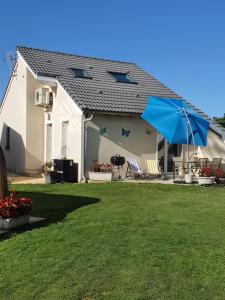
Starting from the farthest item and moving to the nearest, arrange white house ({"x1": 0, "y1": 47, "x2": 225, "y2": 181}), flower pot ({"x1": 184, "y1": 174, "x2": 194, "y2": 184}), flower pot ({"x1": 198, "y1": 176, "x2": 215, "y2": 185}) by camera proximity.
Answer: white house ({"x1": 0, "y1": 47, "x2": 225, "y2": 181})
flower pot ({"x1": 184, "y1": 174, "x2": 194, "y2": 184})
flower pot ({"x1": 198, "y1": 176, "x2": 215, "y2": 185})

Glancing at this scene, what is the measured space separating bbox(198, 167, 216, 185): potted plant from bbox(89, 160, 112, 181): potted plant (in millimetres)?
3552

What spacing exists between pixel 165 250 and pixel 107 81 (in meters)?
15.9

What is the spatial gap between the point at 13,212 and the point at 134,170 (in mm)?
10866

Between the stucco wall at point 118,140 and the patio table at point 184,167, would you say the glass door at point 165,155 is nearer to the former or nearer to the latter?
the stucco wall at point 118,140

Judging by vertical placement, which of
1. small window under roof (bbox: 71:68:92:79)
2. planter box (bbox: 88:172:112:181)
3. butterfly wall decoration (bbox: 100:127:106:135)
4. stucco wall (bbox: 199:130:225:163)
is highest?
small window under roof (bbox: 71:68:92:79)

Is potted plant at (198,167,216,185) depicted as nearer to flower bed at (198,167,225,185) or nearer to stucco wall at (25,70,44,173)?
flower bed at (198,167,225,185)

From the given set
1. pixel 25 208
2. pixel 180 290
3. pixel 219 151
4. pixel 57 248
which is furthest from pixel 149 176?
pixel 180 290

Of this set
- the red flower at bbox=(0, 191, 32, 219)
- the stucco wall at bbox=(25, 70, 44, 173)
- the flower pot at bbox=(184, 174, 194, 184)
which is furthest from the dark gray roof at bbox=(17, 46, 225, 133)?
the red flower at bbox=(0, 191, 32, 219)

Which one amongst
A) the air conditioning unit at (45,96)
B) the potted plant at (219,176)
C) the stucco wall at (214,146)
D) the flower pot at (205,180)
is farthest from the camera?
the air conditioning unit at (45,96)

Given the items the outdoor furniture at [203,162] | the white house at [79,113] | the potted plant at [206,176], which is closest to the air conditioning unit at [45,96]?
the white house at [79,113]

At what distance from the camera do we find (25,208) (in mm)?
8930

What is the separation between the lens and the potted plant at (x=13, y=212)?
28.1 ft

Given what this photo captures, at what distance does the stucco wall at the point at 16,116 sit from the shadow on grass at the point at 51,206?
9.07m

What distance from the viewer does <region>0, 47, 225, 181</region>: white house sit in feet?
62.1
